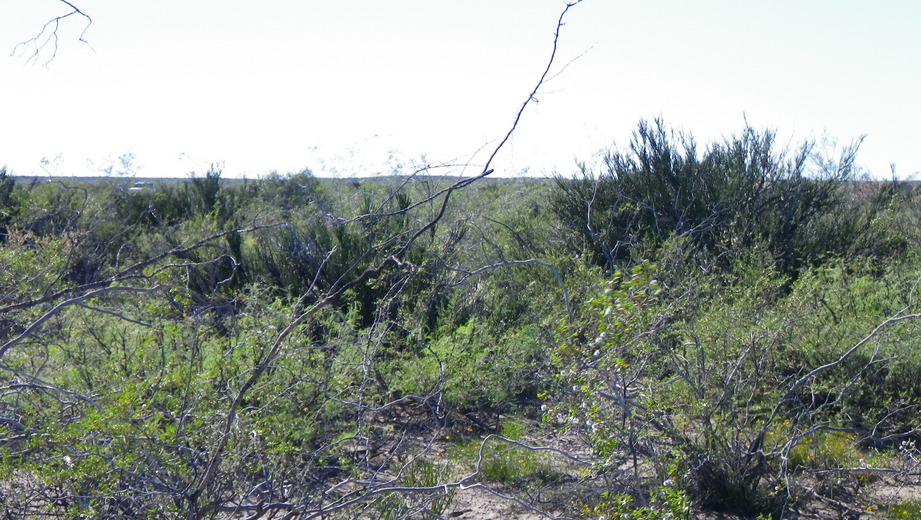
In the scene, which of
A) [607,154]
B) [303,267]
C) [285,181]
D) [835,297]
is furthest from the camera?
[285,181]

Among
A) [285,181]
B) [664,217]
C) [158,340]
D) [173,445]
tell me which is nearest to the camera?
[173,445]

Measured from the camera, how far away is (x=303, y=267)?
963 centimetres

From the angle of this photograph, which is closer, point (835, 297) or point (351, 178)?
point (835, 297)

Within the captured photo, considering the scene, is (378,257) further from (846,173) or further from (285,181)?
(285,181)

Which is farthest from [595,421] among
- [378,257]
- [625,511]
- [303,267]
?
[303,267]

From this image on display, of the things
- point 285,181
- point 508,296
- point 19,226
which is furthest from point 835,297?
point 285,181

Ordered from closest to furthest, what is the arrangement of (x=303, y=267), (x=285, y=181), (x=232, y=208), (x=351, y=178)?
(x=303, y=267), (x=351, y=178), (x=232, y=208), (x=285, y=181)

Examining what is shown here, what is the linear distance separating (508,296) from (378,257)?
134 centimetres

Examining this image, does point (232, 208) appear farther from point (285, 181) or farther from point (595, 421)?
point (595, 421)

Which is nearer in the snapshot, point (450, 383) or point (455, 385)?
point (450, 383)

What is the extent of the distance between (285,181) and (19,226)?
11.0 meters

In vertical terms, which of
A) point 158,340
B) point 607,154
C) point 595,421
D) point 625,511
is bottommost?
point 625,511

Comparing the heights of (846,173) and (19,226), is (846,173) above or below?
above

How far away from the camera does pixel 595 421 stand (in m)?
4.63
